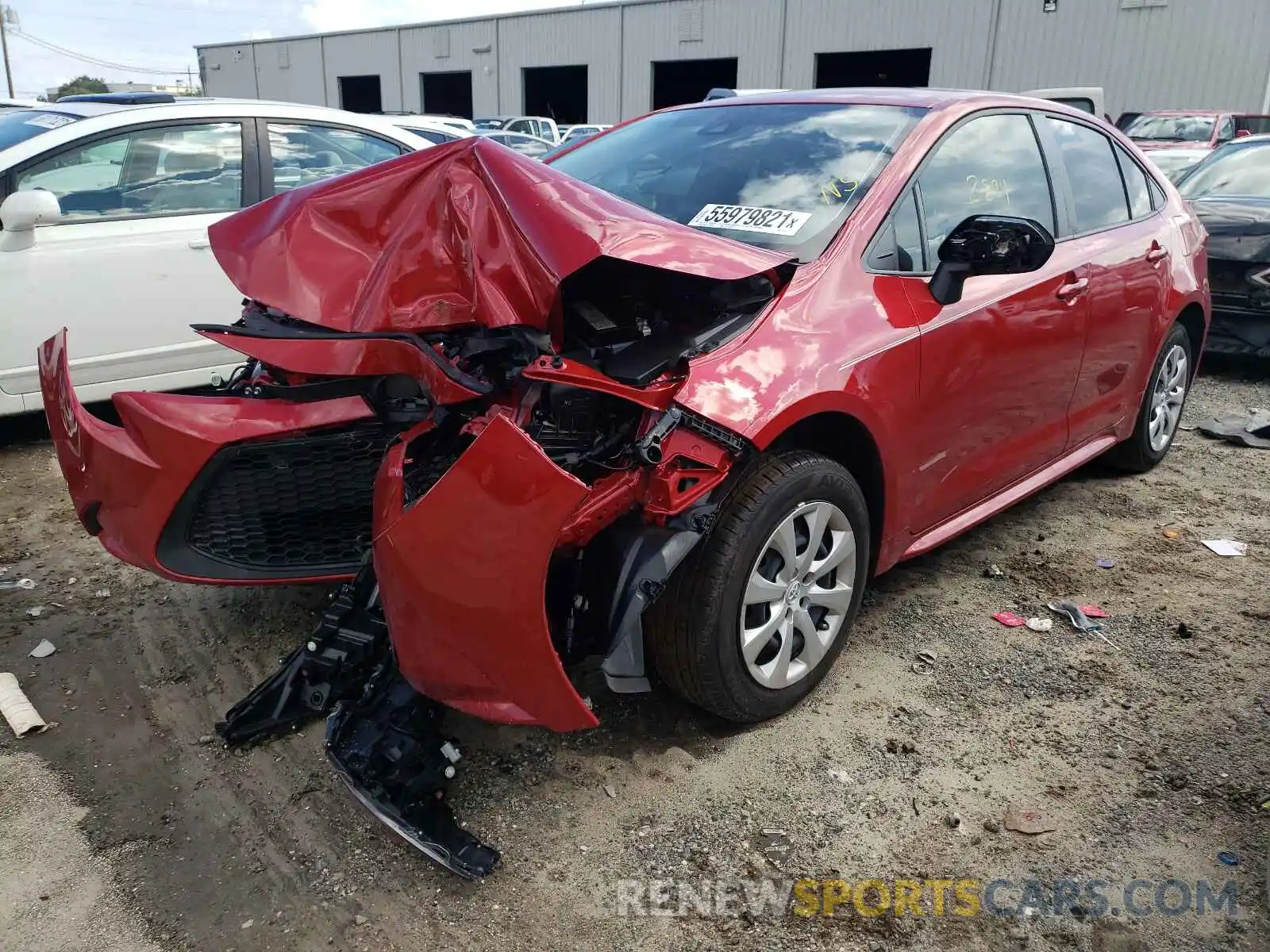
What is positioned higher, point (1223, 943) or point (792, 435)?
point (792, 435)

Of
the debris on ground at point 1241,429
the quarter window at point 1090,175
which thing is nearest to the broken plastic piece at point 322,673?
the quarter window at point 1090,175

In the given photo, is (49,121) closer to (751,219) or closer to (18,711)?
(18,711)

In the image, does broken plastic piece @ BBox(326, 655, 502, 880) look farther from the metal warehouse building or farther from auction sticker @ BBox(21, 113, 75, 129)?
the metal warehouse building

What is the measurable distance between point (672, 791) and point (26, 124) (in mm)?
4646

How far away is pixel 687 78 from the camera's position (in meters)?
33.1

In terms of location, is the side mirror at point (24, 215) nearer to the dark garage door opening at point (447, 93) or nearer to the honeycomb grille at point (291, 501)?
the honeycomb grille at point (291, 501)

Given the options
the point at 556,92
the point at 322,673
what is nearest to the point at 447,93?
the point at 556,92

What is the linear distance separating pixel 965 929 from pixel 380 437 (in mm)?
2007

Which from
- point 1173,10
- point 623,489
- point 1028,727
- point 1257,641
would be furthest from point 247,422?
point 1173,10

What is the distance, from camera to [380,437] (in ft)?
9.43

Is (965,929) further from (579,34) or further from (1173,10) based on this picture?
(579,34)

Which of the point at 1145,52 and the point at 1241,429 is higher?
the point at 1145,52

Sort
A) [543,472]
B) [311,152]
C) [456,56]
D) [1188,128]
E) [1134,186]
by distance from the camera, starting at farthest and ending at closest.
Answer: [456,56], [1188,128], [311,152], [1134,186], [543,472]

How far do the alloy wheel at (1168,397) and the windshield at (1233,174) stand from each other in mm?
3202
